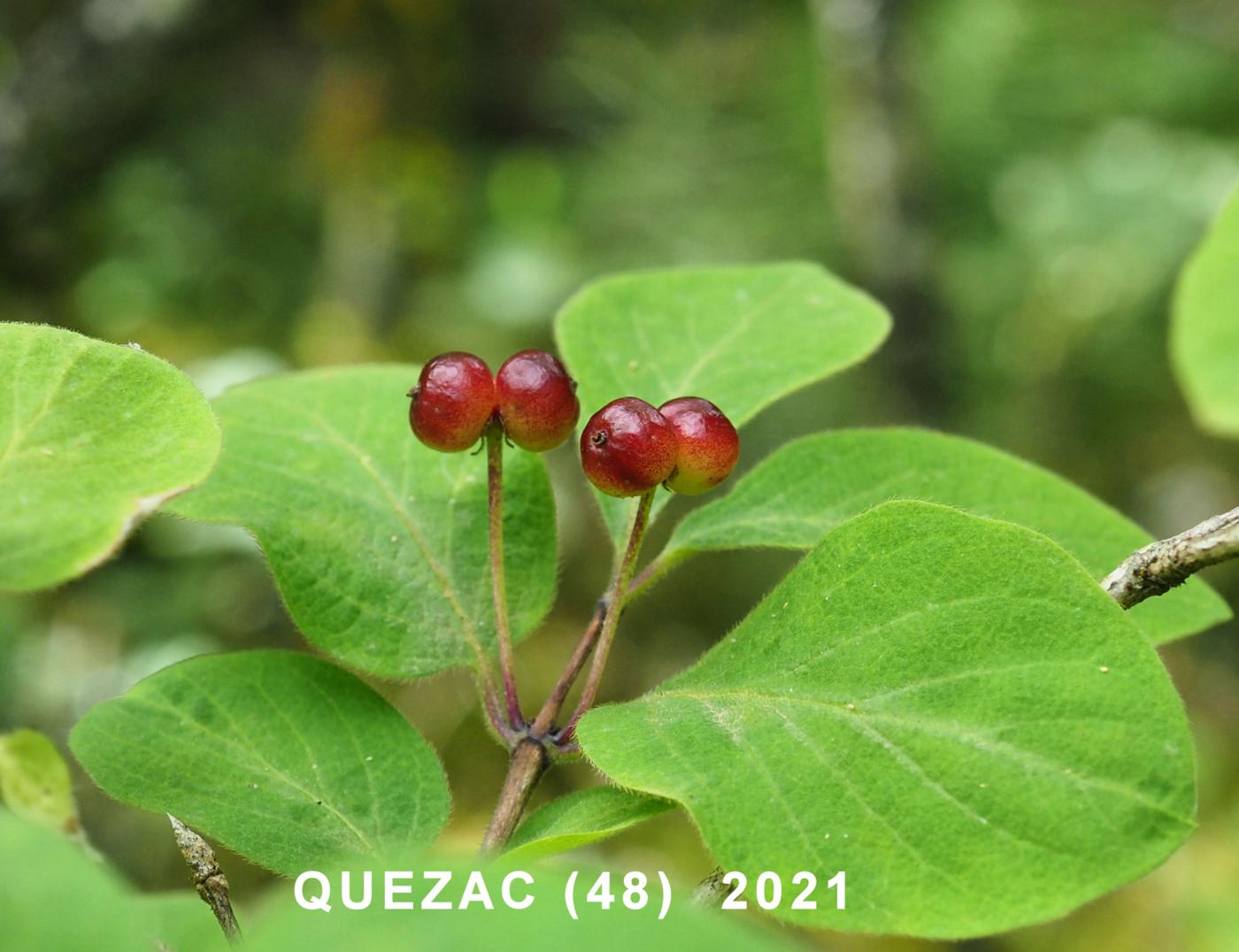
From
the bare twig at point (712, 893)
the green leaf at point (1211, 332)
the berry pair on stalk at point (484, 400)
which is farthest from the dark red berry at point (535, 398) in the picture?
the green leaf at point (1211, 332)

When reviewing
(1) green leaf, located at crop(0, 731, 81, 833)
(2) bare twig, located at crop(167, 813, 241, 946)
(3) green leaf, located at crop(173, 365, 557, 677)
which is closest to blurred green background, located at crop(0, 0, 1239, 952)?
(1) green leaf, located at crop(0, 731, 81, 833)

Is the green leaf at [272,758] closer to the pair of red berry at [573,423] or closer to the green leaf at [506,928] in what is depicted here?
the pair of red berry at [573,423]

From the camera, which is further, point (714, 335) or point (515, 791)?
point (714, 335)

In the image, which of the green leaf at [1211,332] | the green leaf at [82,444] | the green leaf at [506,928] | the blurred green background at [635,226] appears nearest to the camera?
the green leaf at [506,928]

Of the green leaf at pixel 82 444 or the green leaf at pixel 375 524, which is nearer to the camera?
the green leaf at pixel 82 444

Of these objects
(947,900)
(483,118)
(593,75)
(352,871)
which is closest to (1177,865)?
(947,900)

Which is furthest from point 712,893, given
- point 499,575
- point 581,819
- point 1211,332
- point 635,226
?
point 635,226

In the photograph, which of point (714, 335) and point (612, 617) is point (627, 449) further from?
point (714, 335)

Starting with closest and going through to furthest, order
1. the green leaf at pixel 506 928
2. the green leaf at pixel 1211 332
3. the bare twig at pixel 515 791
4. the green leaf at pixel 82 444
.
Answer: the green leaf at pixel 506 928 < the green leaf at pixel 82 444 < the bare twig at pixel 515 791 < the green leaf at pixel 1211 332

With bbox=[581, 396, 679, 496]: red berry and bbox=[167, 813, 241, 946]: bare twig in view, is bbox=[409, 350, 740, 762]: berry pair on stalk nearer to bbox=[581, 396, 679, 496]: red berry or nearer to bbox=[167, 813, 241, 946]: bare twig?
bbox=[581, 396, 679, 496]: red berry
